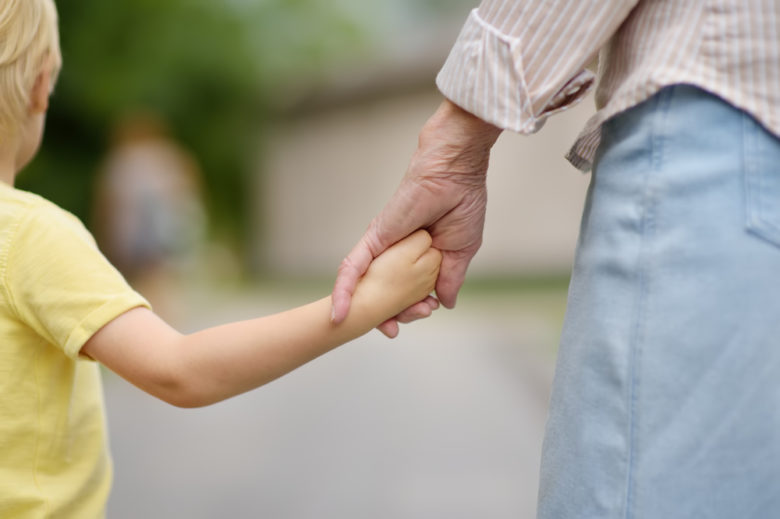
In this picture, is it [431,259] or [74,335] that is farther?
[431,259]

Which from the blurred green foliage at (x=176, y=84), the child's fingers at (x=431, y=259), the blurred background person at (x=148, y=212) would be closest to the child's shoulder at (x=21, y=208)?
the child's fingers at (x=431, y=259)

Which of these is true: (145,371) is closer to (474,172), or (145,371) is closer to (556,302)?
(474,172)

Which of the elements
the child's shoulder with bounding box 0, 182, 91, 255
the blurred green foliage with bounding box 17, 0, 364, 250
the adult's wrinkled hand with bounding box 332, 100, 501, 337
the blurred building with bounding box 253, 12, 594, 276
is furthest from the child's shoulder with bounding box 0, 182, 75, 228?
the blurred green foliage with bounding box 17, 0, 364, 250

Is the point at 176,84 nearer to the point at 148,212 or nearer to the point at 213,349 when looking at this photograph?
the point at 148,212

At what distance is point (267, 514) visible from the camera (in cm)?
436

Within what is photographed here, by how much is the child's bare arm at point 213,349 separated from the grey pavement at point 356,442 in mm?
2785

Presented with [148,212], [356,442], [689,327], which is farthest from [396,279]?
[148,212]

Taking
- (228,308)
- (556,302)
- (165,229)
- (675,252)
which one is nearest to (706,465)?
(675,252)

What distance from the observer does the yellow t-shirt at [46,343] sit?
164 cm

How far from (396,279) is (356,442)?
13.6 feet

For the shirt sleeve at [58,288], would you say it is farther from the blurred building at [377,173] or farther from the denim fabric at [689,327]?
the blurred building at [377,173]

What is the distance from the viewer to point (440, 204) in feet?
5.88

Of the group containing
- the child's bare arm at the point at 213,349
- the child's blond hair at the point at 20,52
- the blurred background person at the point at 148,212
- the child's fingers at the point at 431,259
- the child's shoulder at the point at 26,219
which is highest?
the child's blond hair at the point at 20,52

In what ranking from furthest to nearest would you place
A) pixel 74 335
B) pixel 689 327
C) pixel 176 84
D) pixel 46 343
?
pixel 176 84 → pixel 46 343 → pixel 74 335 → pixel 689 327
